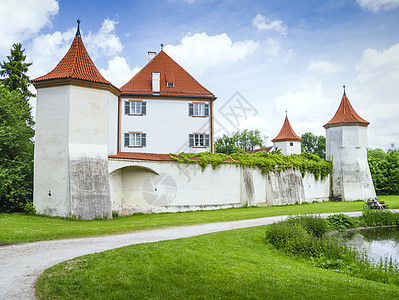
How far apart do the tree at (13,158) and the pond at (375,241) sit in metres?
16.9

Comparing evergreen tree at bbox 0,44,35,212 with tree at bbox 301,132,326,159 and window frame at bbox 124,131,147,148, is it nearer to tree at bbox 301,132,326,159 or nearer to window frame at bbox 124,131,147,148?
window frame at bbox 124,131,147,148

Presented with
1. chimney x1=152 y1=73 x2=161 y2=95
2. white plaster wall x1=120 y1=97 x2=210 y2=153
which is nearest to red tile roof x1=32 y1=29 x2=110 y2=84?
white plaster wall x1=120 y1=97 x2=210 y2=153

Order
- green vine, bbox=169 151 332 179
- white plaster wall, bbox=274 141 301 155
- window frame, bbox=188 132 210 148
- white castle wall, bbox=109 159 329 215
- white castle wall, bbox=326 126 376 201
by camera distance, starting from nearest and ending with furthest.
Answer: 1. white castle wall, bbox=109 159 329 215
2. green vine, bbox=169 151 332 179
3. window frame, bbox=188 132 210 148
4. white castle wall, bbox=326 126 376 201
5. white plaster wall, bbox=274 141 301 155

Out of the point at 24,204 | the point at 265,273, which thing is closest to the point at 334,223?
the point at 265,273

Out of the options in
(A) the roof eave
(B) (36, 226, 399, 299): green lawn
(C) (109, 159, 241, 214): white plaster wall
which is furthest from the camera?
(C) (109, 159, 241, 214): white plaster wall

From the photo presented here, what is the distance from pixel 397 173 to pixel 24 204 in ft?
130

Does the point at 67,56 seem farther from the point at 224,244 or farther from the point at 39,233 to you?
the point at 224,244

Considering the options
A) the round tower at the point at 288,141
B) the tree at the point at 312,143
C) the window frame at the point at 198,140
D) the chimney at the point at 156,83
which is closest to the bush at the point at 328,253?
the window frame at the point at 198,140

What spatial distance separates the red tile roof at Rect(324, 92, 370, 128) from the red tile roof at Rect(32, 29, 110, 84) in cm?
2410

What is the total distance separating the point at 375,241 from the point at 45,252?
13.6m

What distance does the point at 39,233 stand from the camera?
38.2 feet

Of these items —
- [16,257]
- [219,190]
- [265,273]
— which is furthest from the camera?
[219,190]

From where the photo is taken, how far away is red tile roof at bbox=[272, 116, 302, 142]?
48.4 m

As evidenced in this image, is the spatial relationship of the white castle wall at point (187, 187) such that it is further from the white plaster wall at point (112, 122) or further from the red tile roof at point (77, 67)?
the red tile roof at point (77, 67)
